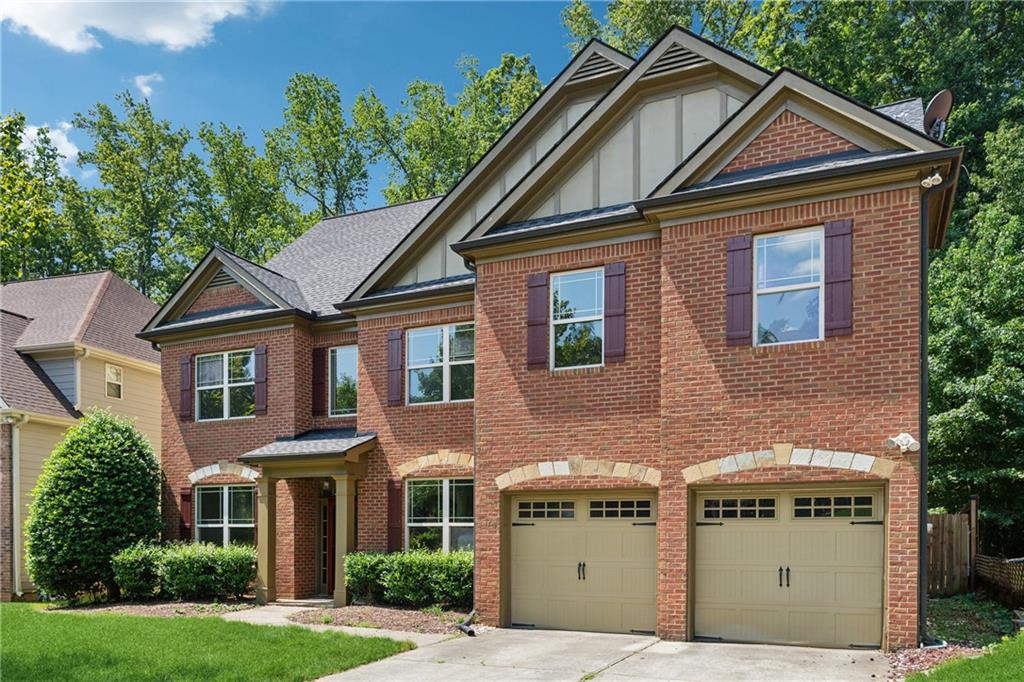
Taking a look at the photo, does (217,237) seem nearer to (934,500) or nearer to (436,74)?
(436,74)

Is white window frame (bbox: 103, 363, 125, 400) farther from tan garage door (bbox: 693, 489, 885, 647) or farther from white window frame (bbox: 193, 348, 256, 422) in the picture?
tan garage door (bbox: 693, 489, 885, 647)

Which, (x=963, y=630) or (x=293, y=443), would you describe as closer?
(x=963, y=630)

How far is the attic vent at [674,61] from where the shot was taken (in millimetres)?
13758

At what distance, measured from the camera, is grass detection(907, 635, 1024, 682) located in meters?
8.28

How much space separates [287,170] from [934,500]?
101ft

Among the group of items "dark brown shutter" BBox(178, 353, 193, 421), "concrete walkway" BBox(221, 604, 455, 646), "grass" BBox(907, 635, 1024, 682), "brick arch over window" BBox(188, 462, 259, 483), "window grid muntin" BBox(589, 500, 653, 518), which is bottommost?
"concrete walkway" BBox(221, 604, 455, 646)

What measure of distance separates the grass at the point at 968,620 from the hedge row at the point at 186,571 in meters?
12.6

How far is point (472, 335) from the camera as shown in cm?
1634

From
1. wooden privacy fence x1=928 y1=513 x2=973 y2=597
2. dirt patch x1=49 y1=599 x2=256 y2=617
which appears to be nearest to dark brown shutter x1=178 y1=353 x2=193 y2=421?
dirt patch x1=49 y1=599 x2=256 y2=617

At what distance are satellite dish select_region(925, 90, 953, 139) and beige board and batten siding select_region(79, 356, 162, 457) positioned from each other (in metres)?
19.2

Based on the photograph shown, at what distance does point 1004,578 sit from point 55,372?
2199 centimetres

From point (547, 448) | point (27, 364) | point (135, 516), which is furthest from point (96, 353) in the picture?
point (547, 448)

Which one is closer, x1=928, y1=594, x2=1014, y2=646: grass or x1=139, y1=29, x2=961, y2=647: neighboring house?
x1=139, y1=29, x2=961, y2=647: neighboring house

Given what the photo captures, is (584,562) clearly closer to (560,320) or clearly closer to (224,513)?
(560,320)
